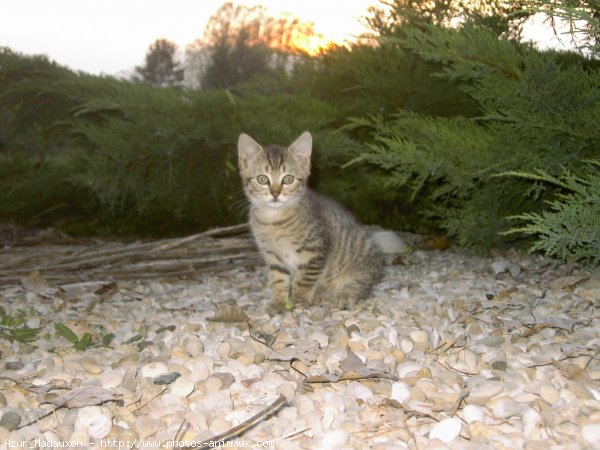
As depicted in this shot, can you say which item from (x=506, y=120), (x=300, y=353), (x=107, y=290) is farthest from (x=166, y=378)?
(x=506, y=120)

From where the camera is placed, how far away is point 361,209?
18.5 ft

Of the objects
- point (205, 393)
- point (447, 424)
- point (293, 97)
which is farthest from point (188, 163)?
point (447, 424)

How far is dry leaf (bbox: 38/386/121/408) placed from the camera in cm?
198

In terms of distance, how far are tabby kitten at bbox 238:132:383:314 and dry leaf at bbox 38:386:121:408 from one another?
160 cm

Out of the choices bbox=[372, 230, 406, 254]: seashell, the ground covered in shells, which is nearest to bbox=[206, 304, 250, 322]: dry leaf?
the ground covered in shells

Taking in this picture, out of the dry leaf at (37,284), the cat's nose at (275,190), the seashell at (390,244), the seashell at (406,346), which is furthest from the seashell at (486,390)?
the seashell at (390,244)

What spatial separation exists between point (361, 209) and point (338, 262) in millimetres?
1916

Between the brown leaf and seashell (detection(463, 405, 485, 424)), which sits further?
the brown leaf

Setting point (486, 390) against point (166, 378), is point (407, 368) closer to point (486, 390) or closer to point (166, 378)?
point (486, 390)

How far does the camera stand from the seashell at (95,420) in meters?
1.82

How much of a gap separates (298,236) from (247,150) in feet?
2.20

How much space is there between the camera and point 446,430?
5.79 ft

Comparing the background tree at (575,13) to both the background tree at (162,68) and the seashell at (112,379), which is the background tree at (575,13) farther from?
the background tree at (162,68)

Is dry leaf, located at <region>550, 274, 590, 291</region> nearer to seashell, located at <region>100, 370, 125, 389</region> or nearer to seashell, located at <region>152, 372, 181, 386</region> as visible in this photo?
seashell, located at <region>152, 372, 181, 386</region>
